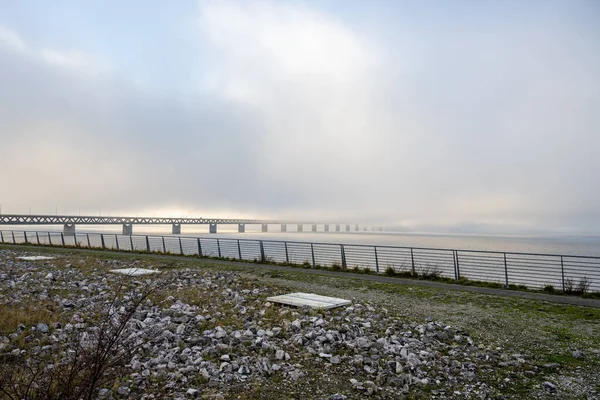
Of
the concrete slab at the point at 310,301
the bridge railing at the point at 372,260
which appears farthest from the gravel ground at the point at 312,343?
the bridge railing at the point at 372,260

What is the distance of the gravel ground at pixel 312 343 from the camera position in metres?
6.57

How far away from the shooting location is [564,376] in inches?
277

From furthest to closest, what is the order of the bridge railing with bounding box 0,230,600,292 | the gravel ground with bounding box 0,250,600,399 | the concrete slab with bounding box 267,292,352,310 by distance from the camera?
the bridge railing with bounding box 0,230,600,292, the concrete slab with bounding box 267,292,352,310, the gravel ground with bounding box 0,250,600,399

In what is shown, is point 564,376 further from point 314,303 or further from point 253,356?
point 314,303

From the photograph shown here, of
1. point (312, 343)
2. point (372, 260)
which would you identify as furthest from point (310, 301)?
point (372, 260)

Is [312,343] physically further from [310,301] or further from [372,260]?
[372,260]

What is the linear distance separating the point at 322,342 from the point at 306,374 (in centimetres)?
147

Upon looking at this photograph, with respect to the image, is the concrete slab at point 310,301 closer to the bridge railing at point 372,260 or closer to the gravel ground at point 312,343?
the gravel ground at point 312,343

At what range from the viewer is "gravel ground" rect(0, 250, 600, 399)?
6.57m

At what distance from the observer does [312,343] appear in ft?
27.6

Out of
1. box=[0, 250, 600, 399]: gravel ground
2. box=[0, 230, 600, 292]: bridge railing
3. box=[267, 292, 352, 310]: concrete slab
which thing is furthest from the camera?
box=[0, 230, 600, 292]: bridge railing

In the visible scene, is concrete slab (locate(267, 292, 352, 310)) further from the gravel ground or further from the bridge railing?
the bridge railing

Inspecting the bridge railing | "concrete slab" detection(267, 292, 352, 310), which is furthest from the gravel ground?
the bridge railing

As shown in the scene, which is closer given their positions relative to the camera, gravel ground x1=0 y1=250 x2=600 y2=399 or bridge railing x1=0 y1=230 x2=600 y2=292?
gravel ground x1=0 y1=250 x2=600 y2=399
